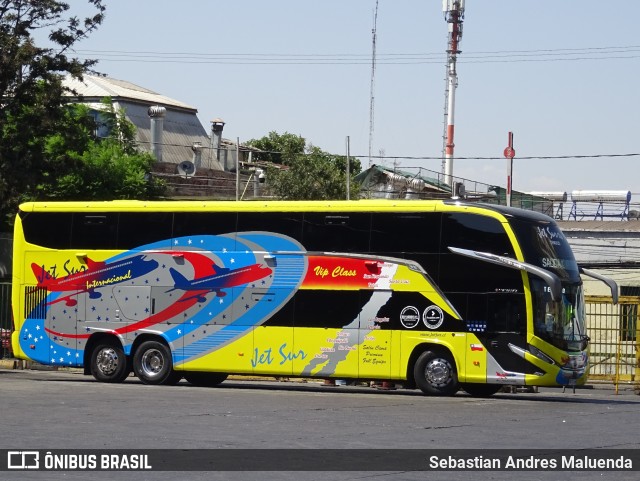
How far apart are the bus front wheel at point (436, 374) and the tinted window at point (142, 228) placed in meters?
6.18

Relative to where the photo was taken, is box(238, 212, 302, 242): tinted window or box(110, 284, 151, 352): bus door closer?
box(238, 212, 302, 242): tinted window

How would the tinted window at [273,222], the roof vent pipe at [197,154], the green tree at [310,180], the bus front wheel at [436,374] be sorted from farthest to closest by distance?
1. the roof vent pipe at [197,154]
2. the green tree at [310,180]
3. the tinted window at [273,222]
4. the bus front wheel at [436,374]

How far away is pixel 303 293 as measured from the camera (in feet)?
80.6

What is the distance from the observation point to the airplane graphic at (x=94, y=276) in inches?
1025

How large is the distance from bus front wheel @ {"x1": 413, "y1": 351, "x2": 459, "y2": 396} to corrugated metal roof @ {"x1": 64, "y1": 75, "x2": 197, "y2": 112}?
48.4m

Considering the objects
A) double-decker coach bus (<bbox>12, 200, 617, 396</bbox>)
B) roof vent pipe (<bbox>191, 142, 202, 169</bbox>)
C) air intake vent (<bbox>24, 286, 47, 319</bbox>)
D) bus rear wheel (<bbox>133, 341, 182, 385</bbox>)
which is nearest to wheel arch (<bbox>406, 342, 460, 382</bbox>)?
double-decker coach bus (<bbox>12, 200, 617, 396</bbox>)

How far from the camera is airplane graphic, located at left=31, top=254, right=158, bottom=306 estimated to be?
85.4 feet

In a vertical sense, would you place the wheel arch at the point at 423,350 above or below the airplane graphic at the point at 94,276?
below

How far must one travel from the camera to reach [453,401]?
21.9m

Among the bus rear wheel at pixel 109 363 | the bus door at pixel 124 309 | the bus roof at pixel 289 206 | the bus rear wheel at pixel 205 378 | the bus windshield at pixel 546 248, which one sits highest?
the bus roof at pixel 289 206

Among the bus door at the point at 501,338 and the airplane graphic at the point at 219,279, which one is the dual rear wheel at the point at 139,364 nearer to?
the airplane graphic at the point at 219,279

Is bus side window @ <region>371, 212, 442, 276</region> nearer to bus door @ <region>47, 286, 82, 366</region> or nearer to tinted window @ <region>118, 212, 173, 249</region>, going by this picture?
tinted window @ <region>118, 212, 173, 249</region>

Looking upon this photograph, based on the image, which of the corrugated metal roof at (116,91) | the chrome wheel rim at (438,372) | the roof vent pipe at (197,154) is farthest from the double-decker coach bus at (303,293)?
the roof vent pipe at (197,154)

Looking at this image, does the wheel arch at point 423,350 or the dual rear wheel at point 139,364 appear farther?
the dual rear wheel at point 139,364
